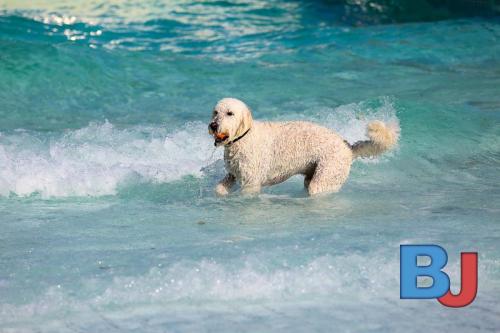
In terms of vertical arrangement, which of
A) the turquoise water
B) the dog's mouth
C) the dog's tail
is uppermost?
the dog's mouth

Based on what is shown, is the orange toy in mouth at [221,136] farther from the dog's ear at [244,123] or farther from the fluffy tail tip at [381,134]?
the fluffy tail tip at [381,134]

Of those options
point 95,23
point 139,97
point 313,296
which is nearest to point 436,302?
point 313,296

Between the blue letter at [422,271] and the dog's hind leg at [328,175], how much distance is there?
1509 mm

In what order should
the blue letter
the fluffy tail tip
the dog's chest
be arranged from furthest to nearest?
1. the fluffy tail tip
2. the dog's chest
3. the blue letter

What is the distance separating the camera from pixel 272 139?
7066 millimetres

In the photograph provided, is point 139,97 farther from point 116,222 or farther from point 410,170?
point 116,222

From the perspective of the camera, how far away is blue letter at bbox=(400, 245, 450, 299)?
5.08 m

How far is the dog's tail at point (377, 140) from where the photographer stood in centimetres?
702

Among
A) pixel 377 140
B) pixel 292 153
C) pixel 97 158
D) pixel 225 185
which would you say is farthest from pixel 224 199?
pixel 97 158

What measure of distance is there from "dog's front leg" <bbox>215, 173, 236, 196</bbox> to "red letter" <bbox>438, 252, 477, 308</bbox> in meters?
2.21

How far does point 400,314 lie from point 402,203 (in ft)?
7.46

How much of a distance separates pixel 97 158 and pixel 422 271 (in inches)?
165

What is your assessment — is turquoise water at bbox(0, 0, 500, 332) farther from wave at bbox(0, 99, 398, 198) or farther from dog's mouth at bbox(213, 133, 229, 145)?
dog's mouth at bbox(213, 133, 229, 145)

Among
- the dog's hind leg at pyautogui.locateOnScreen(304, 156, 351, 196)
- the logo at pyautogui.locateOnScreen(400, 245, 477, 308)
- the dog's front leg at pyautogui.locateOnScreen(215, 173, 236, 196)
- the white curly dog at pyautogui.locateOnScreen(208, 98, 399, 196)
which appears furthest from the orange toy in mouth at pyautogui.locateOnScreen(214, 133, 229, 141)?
the logo at pyautogui.locateOnScreen(400, 245, 477, 308)
